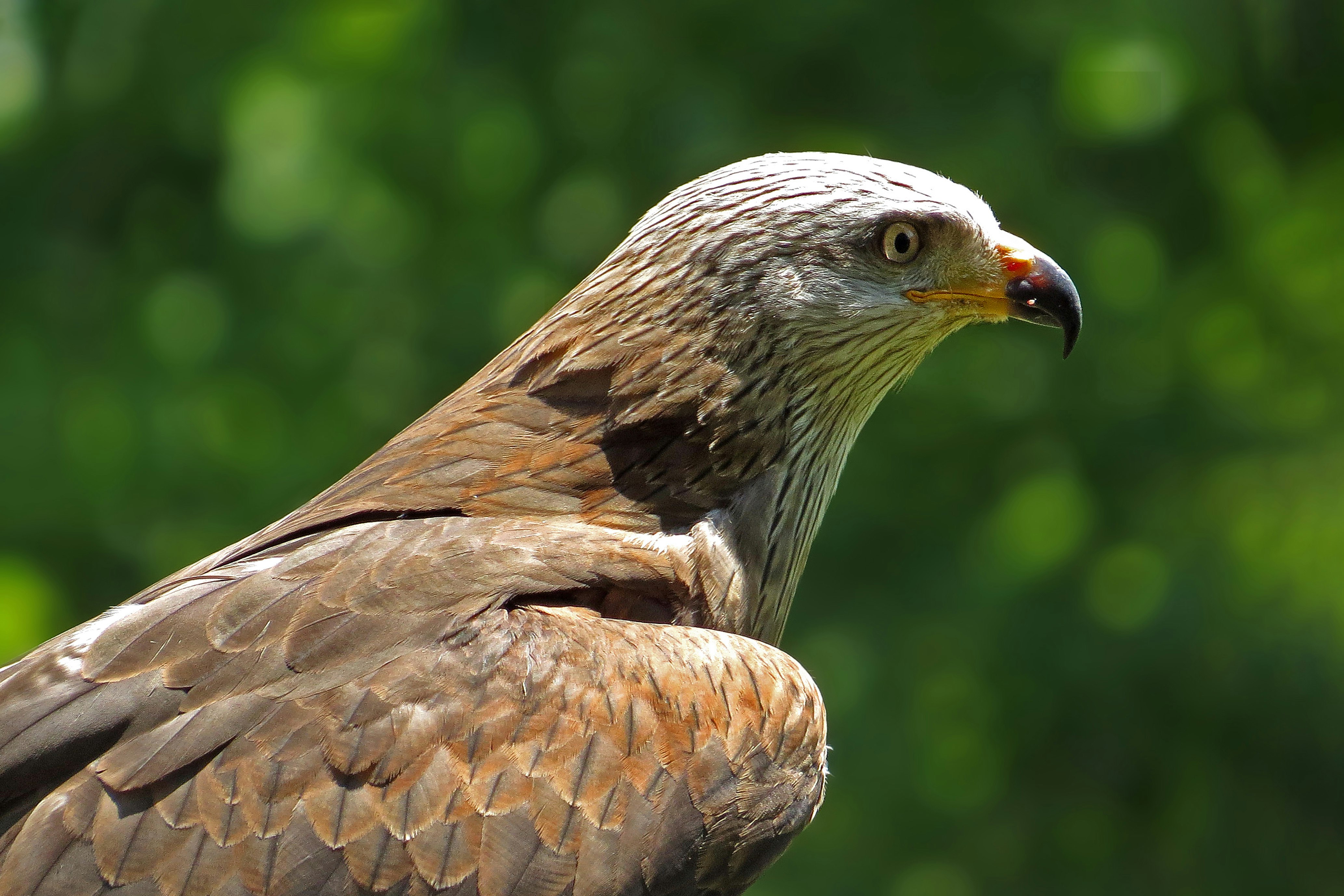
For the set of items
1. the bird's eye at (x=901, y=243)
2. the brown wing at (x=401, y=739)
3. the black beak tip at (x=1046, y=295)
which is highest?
the bird's eye at (x=901, y=243)

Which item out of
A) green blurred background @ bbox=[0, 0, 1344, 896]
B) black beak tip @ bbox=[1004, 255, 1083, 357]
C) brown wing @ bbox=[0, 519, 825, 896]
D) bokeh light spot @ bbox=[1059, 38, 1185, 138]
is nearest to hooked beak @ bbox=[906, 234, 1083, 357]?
black beak tip @ bbox=[1004, 255, 1083, 357]

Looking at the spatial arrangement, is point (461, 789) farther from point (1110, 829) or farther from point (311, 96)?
point (1110, 829)

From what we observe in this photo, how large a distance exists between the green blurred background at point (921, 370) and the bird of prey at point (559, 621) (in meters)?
3.83

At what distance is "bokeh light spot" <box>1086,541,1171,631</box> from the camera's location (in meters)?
7.86

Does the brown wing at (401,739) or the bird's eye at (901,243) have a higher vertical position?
the bird's eye at (901,243)

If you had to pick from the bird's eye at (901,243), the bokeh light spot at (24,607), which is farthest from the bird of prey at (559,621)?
the bokeh light spot at (24,607)

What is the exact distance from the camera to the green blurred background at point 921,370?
25.0 ft

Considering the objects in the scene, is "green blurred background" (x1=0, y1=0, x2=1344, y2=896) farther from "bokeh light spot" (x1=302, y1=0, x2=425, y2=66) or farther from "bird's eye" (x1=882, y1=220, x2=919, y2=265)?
"bird's eye" (x1=882, y1=220, x2=919, y2=265)

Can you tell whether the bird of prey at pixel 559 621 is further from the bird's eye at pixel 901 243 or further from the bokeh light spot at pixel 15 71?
the bokeh light spot at pixel 15 71

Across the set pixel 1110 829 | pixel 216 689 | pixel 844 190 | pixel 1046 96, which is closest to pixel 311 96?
pixel 1046 96

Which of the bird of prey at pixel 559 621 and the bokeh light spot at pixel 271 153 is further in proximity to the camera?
the bokeh light spot at pixel 271 153

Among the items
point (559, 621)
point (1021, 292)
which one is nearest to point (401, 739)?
point (559, 621)

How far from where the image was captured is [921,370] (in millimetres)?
7930

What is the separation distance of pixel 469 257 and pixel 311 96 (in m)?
1.11
